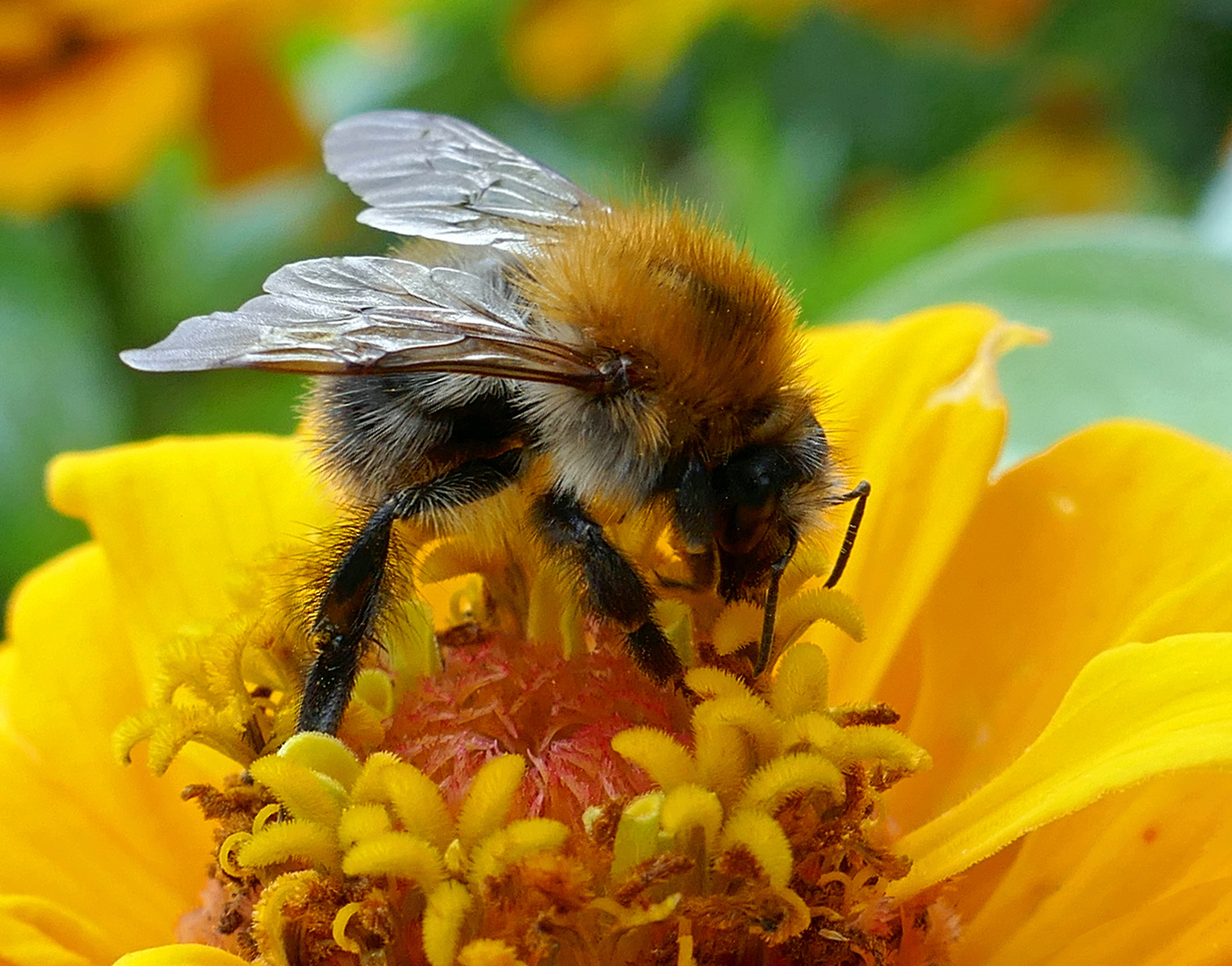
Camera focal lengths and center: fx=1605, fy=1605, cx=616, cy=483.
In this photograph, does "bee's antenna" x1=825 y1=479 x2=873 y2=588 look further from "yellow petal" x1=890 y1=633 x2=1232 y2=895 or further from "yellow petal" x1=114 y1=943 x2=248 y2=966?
"yellow petal" x1=114 y1=943 x2=248 y2=966

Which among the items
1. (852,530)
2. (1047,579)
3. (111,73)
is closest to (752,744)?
(852,530)

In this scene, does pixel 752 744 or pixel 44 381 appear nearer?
pixel 752 744

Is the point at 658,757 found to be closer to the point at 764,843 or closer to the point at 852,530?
the point at 764,843

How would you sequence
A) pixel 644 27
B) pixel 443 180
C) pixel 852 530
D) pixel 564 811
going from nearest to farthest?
pixel 564 811, pixel 852 530, pixel 443 180, pixel 644 27

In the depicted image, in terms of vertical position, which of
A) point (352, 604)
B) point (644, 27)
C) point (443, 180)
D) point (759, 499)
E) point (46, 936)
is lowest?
point (46, 936)

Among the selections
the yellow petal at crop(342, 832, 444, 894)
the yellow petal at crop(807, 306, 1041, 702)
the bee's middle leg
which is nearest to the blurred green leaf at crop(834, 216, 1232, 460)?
the yellow petal at crop(807, 306, 1041, 702)

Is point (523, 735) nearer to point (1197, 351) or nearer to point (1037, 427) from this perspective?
point (1037, 427)

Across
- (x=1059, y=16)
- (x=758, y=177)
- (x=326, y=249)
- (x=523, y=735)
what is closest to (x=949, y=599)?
(x=523, y=735)

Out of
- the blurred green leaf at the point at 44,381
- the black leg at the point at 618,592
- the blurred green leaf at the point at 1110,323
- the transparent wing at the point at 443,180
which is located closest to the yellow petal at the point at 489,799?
the black leg at the point at 618,592

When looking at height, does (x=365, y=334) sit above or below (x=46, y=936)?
above
